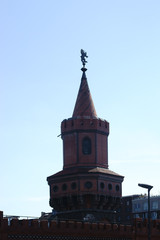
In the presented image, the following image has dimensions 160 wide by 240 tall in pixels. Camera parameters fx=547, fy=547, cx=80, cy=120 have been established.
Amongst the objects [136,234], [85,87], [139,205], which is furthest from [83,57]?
[139,205]

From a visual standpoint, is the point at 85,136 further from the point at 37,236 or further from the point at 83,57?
the point at 37,236

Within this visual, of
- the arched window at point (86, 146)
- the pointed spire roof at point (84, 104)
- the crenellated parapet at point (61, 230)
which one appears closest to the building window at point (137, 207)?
the pointed spire roof at point (84, 104)

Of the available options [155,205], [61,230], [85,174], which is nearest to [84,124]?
[85,174]

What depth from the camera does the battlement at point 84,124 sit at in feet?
200

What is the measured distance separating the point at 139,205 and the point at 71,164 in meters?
63.1

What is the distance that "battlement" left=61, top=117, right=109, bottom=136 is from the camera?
200 ft

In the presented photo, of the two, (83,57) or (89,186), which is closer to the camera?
(89,186)

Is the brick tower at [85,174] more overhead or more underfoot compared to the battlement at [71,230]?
more overhead

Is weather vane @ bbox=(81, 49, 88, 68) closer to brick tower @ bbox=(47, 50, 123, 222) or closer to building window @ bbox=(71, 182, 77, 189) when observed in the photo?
brick tower @ bbox=(47, 50, 123, 222)

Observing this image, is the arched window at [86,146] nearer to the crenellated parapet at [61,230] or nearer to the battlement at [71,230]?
the battlement at [71,230]

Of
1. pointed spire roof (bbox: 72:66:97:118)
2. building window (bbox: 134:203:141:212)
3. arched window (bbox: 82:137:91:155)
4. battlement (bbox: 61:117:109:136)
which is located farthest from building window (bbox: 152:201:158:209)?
arched window (bbox: 82:137:91:155)

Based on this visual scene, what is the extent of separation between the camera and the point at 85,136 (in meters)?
60.8

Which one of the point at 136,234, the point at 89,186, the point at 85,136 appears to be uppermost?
the point at 85,136

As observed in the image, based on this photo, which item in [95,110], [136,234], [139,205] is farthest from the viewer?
[139,205]
